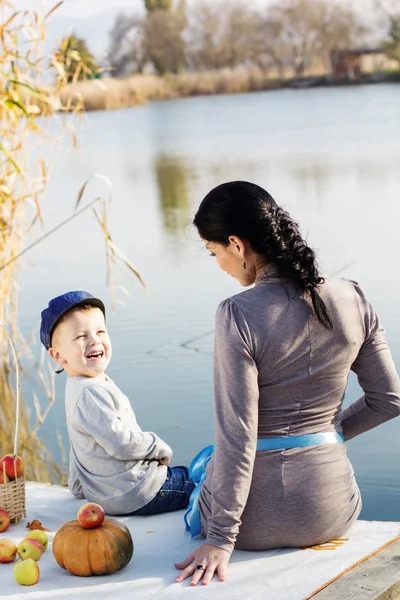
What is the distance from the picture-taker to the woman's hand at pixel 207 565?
2051 mm

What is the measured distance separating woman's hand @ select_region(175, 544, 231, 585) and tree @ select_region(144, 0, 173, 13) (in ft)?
94.2

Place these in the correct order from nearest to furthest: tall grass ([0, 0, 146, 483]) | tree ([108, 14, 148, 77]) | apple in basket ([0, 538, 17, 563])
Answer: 1. apple in basket ([0, 538, 17, 563])
2. tall grass ([0, 0, 146, 483])
3. tree ([108, 14, 148, 77])

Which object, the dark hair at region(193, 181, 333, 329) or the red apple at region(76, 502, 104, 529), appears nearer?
the dark hair at region(193, 181, 333, 329)

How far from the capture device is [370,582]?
2004 mm

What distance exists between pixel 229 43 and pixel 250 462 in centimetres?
2575

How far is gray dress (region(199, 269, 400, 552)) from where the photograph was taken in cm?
203

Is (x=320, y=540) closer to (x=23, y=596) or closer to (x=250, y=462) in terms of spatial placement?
(x=250, y=462)

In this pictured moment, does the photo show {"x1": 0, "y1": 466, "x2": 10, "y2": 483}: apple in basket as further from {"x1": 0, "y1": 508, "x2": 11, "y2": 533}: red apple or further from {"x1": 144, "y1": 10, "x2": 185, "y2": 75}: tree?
{"x1": 144, "y1": 10, "x2": 185, "y2": 75}: tree

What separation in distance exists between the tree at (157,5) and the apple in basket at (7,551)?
28.5m

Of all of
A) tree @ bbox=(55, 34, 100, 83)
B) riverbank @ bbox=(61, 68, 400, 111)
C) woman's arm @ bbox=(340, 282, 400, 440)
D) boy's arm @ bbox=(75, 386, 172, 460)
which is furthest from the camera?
riverbank @ bbox=(61, 68, 400, 111)

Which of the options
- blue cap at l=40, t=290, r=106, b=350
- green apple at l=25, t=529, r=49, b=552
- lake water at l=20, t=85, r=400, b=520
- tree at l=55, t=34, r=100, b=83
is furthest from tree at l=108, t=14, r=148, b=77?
green apple at l=25, t=529, r=49, b=552

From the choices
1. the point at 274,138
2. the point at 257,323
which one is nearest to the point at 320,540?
the point at 257,323

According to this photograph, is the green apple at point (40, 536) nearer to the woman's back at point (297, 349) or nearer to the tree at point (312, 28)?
the woman's back at point (297, 349)

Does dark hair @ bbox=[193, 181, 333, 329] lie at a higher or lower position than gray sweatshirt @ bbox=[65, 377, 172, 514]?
higher
